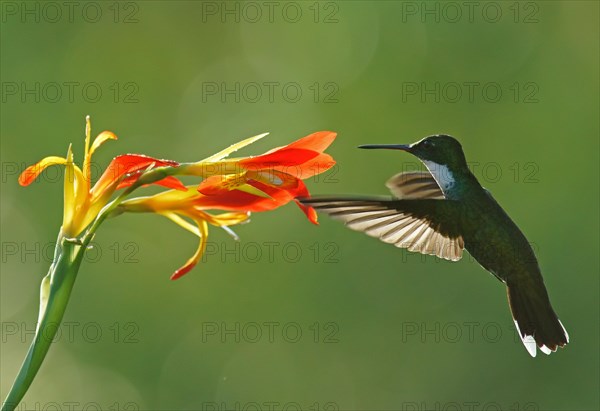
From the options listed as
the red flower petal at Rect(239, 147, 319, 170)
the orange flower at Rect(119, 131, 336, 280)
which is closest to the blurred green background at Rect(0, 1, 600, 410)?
the orange flower at Rect(119, 131, 336, 280)

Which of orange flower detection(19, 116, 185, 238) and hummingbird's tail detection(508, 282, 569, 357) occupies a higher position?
orange flower detection(19, 116, 185, 238)

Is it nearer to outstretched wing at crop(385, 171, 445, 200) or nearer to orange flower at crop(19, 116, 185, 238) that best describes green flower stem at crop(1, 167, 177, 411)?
orange flower at crop(19, 116, 185, 238)

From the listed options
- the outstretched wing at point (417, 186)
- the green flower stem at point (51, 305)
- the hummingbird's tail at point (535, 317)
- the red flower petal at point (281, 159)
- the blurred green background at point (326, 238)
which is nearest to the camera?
the green flower stem at point (51, 305)

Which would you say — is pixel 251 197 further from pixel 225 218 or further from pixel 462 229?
pixel 462 229

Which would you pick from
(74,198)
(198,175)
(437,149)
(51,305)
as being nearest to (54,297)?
(51,305)

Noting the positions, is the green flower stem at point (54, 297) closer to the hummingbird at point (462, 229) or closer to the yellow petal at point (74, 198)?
the yellow petal at point (74, 198)

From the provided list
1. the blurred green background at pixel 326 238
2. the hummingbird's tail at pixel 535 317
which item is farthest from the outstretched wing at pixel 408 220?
the blurred green background at pixel 326 238

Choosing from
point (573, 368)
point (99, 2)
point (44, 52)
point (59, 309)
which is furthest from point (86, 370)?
point (59, 309)
